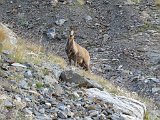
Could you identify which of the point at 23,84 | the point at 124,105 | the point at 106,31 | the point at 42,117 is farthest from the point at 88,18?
the point at 42,117

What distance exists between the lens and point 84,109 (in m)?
9.32

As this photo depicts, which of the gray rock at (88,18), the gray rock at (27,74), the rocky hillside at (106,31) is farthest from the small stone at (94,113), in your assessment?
the gray rock at (88,18)

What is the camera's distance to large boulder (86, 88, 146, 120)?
10055 mm

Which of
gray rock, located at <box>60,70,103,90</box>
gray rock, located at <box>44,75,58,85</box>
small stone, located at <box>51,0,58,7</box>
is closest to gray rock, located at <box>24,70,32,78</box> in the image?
gray rock, located at <box>44,75,58,85</box>

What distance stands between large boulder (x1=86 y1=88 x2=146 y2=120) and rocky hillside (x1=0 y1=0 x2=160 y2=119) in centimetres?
622

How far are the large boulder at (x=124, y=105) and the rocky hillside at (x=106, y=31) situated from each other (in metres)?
6.22

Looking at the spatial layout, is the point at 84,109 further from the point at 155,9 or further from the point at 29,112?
the point at 155,9

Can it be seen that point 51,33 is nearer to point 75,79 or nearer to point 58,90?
point 75,79

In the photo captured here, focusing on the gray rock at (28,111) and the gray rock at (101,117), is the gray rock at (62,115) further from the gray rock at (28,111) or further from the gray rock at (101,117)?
the gray rock at (101,117)

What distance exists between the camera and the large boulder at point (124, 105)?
33.0 ft

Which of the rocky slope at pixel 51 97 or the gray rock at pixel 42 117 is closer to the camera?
the gray rock at pixel 42 117

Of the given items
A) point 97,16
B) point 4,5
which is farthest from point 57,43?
point 4,5

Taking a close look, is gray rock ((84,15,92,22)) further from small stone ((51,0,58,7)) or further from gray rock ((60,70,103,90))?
gray rock ((60,70,103,90))

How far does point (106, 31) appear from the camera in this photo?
26.2 m
